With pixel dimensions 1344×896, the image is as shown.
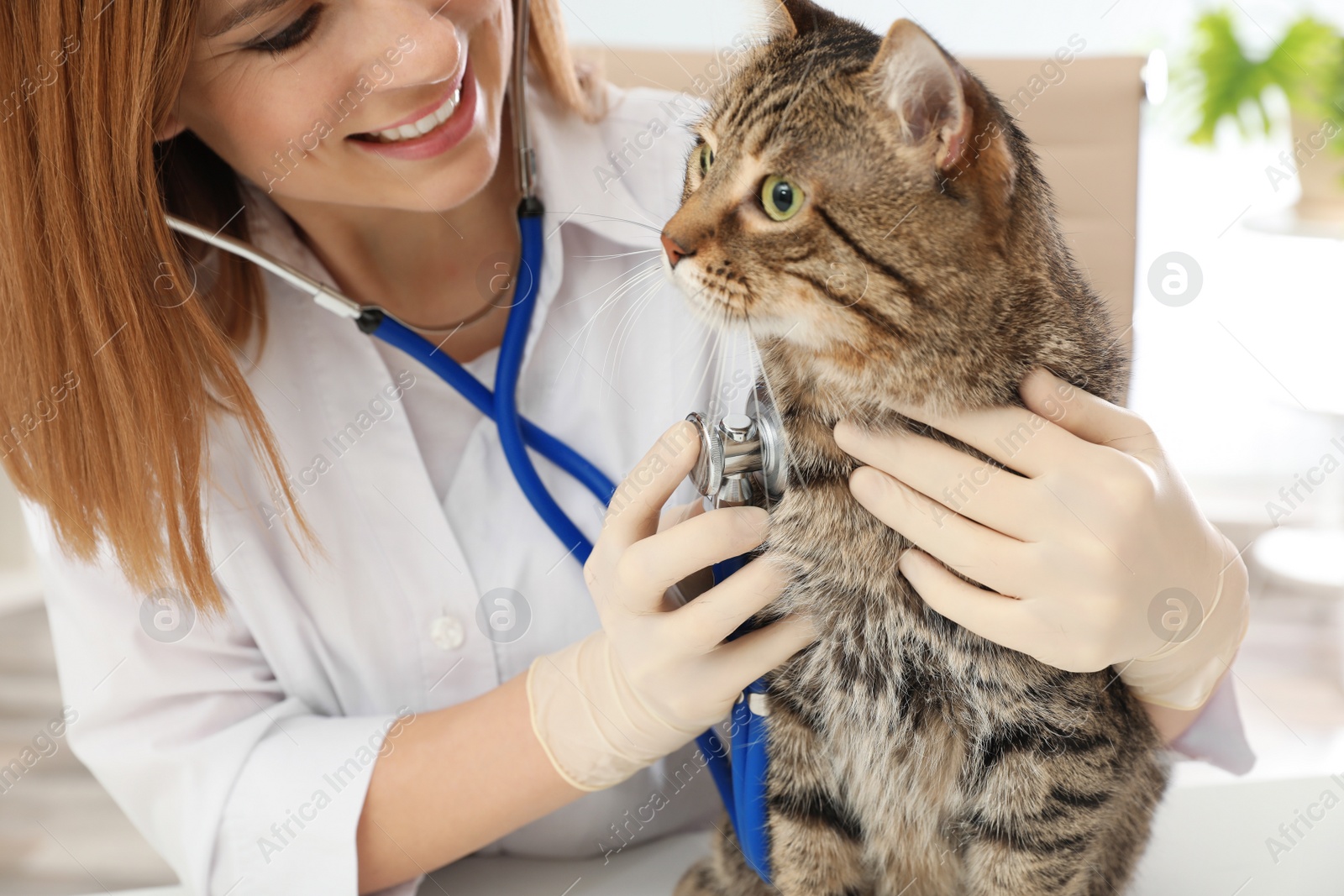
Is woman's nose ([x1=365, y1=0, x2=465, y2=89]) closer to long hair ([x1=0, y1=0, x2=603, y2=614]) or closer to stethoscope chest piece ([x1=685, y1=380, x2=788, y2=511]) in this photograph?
long hair ([x1=0, y1=0, x2=603, y2=614])

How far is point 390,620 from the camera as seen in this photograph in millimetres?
1008

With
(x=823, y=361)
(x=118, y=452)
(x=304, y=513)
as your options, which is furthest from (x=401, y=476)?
(x=823, y=361)

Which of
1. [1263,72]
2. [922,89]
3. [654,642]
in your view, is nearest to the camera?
[922,89]

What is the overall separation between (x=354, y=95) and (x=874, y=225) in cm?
48

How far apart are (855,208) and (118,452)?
710mm

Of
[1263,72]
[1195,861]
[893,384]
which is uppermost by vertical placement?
[1263,72]

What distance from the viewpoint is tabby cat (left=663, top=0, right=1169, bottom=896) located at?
645 millimetres

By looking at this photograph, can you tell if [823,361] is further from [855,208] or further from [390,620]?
[390,620]

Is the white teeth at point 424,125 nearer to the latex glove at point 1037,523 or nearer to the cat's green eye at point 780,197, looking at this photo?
the cat's green eye at point 780,197

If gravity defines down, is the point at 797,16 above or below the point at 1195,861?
above

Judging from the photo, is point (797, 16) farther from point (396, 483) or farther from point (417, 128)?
point (396, 483)

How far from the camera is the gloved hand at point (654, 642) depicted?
0.76m

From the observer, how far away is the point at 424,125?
34.3 inches

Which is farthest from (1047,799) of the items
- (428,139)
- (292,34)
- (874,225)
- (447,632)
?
(292,34)
